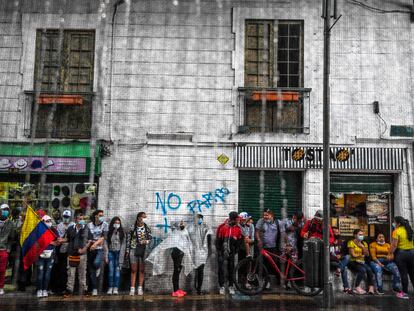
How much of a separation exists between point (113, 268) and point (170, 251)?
130 centimetres

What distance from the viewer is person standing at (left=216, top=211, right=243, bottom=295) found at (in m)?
10.7

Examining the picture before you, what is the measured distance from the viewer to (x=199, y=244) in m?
10.8

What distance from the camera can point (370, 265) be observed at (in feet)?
35.5

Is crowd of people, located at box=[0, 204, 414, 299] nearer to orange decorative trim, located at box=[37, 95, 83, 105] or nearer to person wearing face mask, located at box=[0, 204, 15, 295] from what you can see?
person wearing face mask, located at box=[0, 204, 15, 295]

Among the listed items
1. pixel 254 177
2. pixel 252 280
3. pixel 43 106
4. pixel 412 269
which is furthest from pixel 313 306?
pixel 43 106

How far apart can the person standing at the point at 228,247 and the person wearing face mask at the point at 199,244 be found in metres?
0.26

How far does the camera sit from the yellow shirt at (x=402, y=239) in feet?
34.6

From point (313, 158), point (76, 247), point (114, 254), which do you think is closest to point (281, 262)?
point (313, 158)

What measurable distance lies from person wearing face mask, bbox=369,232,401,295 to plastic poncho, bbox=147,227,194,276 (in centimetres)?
395

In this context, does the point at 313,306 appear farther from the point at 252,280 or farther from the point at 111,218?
the point at 111,218

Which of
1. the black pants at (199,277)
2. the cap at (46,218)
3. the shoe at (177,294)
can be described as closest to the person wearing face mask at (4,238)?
the cap at (46,218)

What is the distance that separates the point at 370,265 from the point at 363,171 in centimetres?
223

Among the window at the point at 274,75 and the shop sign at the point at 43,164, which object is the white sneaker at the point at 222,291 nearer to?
the window at the point at 274,75

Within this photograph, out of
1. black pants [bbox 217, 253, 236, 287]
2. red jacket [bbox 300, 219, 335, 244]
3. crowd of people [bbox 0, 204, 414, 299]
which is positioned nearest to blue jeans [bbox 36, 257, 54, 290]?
crowd of people [bbox 0, 204, 414, 299]
